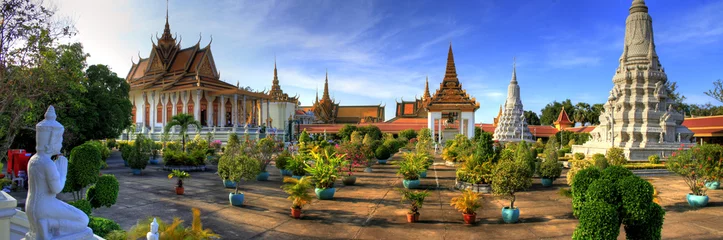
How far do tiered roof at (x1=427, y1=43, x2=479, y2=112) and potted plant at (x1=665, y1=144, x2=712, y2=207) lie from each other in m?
27.5

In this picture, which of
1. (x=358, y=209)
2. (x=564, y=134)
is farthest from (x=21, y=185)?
(x=564, y=134)

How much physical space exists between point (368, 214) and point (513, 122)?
104ft

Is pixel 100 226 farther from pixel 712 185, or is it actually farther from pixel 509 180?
pixel 712 185

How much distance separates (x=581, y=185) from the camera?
235 inches

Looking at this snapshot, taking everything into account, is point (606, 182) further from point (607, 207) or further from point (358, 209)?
point (358, 209)

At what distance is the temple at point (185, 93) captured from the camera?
3603 cm

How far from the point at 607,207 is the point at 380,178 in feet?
34.7

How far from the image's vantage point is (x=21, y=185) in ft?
38.4

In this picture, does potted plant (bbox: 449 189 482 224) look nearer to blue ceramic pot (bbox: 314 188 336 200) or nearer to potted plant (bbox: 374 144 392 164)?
blue ceramic pot (bbox: 314 188 336 200)

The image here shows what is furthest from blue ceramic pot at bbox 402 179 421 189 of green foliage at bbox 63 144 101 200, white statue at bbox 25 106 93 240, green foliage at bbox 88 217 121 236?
white statue at bbox 25 106 93 240

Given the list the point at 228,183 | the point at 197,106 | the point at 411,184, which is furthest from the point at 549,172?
the point at 197,106

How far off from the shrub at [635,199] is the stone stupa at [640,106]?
17202 millimetres

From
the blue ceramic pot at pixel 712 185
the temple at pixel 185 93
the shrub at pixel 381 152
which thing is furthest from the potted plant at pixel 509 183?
the temple at pixel 185 93

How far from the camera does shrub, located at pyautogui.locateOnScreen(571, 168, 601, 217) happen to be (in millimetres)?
5805
